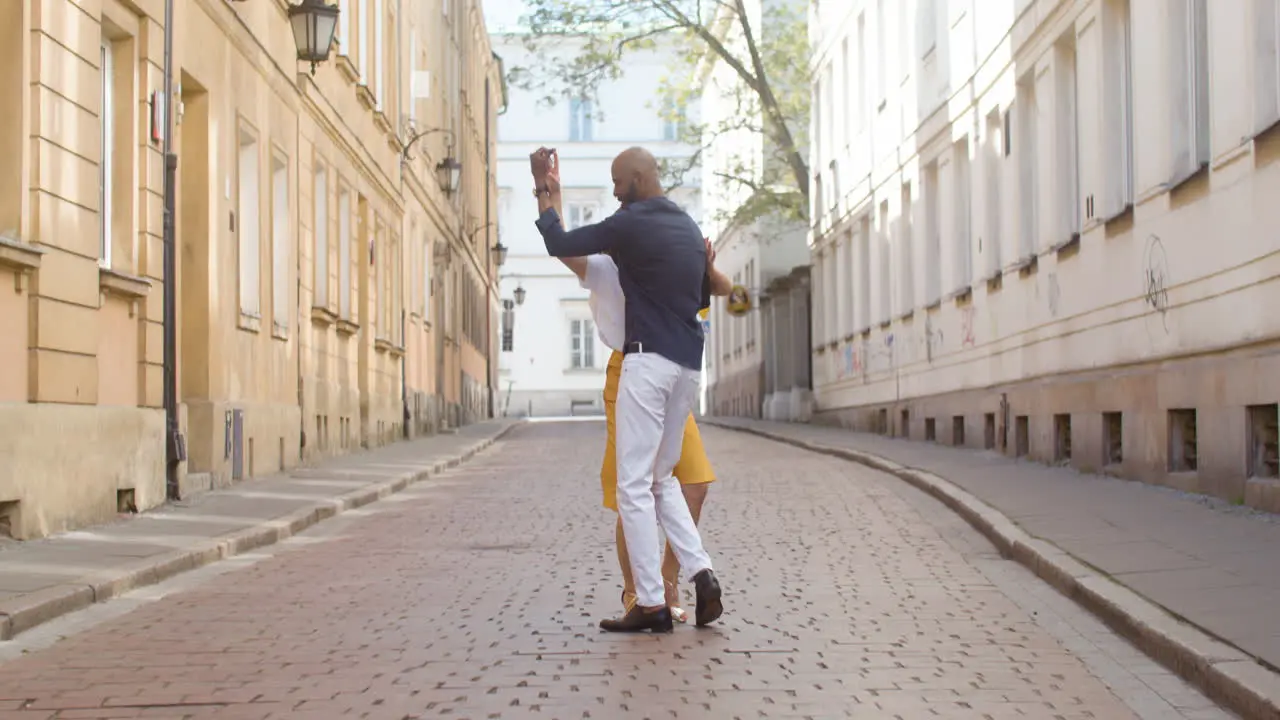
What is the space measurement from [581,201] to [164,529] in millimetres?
66625

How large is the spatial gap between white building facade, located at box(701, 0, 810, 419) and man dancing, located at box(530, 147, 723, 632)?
3052 cm

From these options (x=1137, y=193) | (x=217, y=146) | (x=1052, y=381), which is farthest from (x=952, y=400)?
(x=217, y=146)

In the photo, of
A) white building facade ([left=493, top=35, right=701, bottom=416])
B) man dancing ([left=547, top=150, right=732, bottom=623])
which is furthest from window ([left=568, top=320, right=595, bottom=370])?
man dancing ([left=547, top=150, right=732, bottom=623])

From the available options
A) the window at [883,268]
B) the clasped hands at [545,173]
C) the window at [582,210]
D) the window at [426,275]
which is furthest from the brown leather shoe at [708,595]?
the window at [582,210]

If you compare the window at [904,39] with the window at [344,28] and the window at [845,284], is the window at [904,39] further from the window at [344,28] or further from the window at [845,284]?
the window at [344,28]

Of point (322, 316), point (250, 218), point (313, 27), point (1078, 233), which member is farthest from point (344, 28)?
point (1078, 233)

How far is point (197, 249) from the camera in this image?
53.6 ft

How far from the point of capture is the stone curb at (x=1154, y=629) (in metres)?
5.90

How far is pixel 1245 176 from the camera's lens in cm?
1237

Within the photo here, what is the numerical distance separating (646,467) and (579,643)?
782mm

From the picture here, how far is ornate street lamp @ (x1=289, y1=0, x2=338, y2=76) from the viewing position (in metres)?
18.4

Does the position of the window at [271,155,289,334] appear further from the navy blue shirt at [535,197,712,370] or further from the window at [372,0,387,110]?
the navy blue shirt at [535,197,712,370]

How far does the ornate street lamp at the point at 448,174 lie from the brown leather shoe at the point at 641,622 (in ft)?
89.0

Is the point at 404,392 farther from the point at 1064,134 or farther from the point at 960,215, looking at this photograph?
the point at 1064,134
